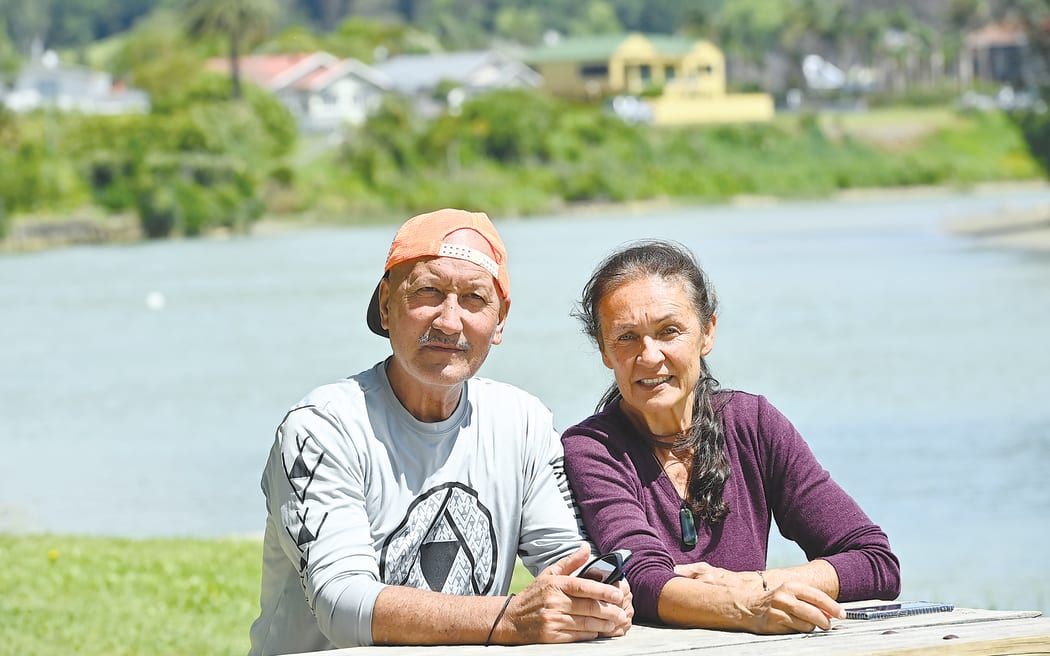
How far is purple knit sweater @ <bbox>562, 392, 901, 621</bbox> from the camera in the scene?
387 cm

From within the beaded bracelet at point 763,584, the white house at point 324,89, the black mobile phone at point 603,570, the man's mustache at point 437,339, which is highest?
the white house at point 324,89

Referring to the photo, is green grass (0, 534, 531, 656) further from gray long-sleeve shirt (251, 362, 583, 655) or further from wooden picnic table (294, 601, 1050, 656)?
wooden picnic table (294, 601, 1050, 656)

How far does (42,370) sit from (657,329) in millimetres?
23510

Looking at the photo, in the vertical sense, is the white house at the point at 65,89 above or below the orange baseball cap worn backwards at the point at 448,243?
above

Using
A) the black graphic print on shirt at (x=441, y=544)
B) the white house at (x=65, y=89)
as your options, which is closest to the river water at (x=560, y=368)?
the black graphic print on shirt at (x=441, y=544)

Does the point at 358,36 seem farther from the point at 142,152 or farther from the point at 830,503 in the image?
the point at 830,503

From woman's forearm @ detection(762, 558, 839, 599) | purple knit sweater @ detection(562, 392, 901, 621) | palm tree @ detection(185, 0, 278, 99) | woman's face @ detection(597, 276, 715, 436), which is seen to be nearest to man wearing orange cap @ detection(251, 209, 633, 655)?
purple knit sweater @ detection(562, 392, 901, 621)

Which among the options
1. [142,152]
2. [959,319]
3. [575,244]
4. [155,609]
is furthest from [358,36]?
[155,609]

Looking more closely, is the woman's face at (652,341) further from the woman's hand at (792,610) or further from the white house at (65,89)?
the white house at (65,89)

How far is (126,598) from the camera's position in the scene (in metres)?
7.61

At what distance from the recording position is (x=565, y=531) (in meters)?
3.78

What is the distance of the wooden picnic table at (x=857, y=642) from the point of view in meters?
3.19

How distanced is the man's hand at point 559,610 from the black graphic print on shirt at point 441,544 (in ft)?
0.96

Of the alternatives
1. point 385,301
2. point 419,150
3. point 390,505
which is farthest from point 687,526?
point 419,150
